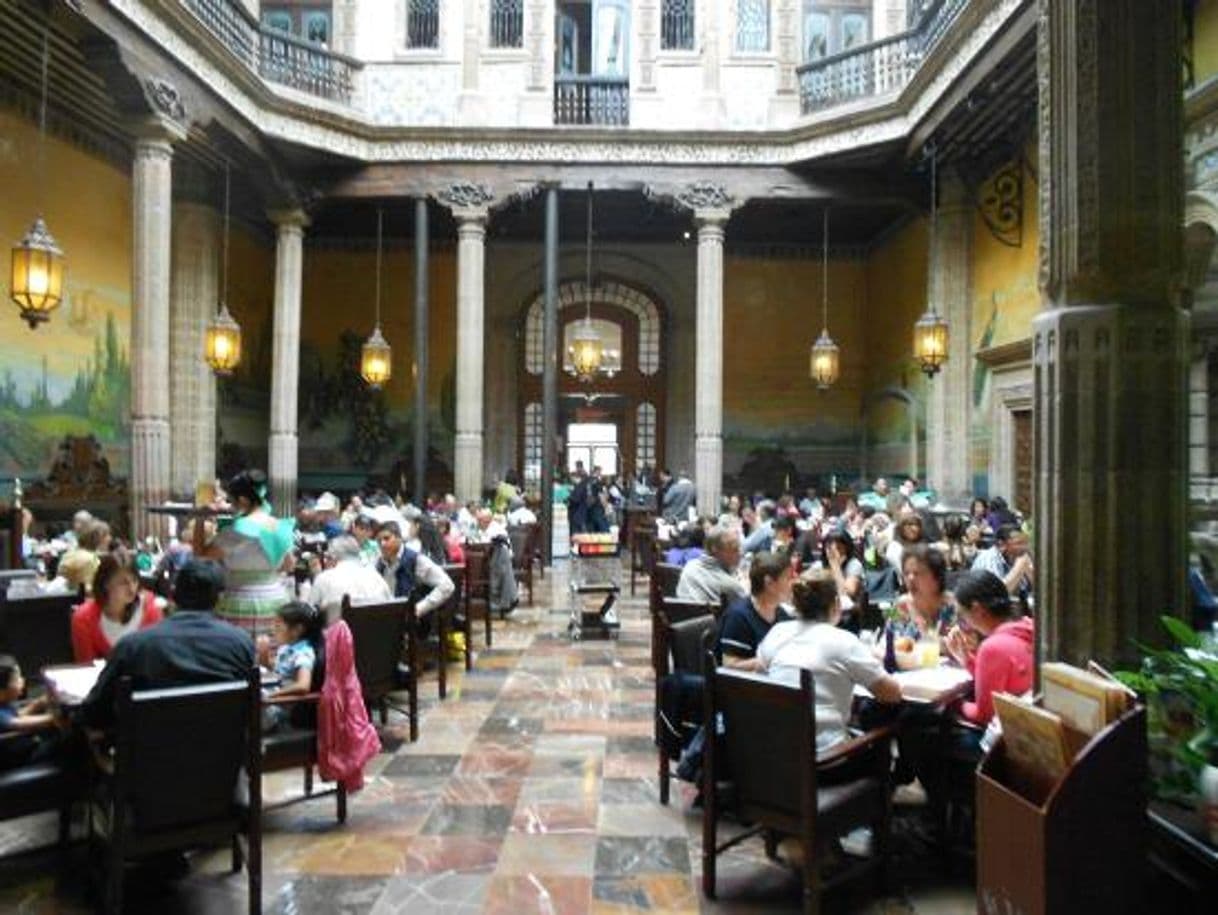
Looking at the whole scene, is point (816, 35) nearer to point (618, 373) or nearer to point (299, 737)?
point (618, 373)

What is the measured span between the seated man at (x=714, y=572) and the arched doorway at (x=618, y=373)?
14722mm

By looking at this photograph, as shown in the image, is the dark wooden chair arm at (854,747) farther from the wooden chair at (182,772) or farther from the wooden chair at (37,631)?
the wooden chair at (37,631)

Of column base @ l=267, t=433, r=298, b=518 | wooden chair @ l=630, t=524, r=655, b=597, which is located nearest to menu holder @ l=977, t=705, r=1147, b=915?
wooden chair @ l=630, t=524, r=655, b=597

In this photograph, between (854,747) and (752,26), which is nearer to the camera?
(854,747)

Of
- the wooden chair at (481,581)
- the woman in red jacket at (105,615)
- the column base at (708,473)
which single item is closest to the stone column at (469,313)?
the column base at (708,473)

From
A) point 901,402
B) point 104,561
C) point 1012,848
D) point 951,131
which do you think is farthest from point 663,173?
point 1012,848

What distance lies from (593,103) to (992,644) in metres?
13.9

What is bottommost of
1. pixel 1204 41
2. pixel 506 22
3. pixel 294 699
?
pixel 294 699

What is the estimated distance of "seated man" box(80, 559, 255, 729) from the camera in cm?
369

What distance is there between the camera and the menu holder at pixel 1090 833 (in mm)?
2217

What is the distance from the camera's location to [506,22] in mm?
16234

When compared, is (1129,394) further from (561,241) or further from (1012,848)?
(561,241)

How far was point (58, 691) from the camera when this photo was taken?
411 centimetres

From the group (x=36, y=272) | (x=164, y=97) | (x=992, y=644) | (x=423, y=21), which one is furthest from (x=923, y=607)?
(x=423, y=21)
